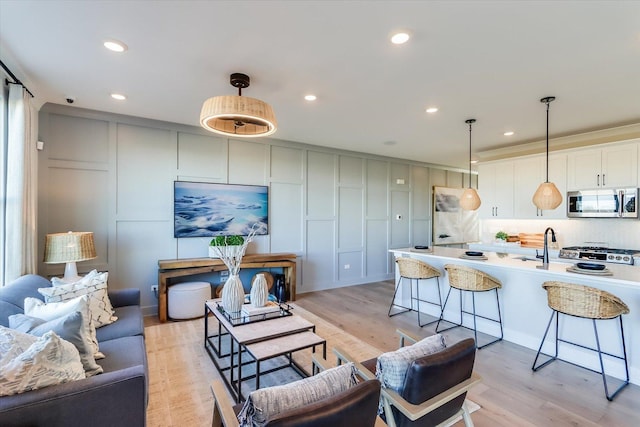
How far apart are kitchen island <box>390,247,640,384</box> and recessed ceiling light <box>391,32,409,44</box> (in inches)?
100

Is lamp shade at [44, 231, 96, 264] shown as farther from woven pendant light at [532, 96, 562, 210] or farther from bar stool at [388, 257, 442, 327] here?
woven pendant light at [532, 96, 562, 210]

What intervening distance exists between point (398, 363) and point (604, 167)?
5049 mm

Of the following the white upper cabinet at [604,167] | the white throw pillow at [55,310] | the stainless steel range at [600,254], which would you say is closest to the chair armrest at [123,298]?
the white throw pillow at [55,310]

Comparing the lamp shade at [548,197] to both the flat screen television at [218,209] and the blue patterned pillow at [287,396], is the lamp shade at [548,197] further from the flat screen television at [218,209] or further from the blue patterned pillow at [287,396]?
the flat screen television at [218,209]

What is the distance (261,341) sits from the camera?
230 centimetres

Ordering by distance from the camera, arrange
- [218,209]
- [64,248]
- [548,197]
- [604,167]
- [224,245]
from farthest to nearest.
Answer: [218,209]
[604,167]
[224,245]
[548,197]
[64,248]

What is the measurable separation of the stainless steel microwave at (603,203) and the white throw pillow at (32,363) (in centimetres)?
621

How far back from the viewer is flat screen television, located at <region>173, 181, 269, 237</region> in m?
4.44

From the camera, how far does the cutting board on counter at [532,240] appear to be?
5.55m

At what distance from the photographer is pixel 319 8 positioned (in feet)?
6.23

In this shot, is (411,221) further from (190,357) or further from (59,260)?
(59,260)

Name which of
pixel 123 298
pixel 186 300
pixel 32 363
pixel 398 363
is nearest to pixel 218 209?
pixel 186 300

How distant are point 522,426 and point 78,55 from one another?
14.2 ft

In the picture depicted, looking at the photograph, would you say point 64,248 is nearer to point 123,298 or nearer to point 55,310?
point 123,298
